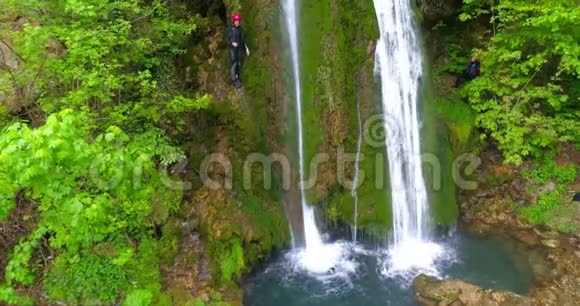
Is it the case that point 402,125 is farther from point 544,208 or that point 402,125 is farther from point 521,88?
point 544,208

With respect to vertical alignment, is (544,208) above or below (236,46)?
below

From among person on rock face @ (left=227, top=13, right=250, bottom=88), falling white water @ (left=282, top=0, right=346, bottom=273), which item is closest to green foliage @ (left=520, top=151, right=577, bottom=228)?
falling white water @ (left=282, top=0, right=346, bottom=273)

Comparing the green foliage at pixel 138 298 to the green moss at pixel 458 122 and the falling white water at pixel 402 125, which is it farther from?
the green moss at pixel 458 122

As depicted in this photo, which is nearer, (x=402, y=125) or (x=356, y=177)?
(x=356, y=177)

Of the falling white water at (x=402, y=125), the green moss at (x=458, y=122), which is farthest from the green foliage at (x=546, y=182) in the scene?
the falling white water at (x=402, y=125)

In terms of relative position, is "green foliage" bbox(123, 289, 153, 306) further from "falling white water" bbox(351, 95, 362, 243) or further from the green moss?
the green moss

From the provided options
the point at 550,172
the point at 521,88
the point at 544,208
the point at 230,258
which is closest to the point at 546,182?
the point at 550,172

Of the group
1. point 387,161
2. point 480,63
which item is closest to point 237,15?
point 387,161
